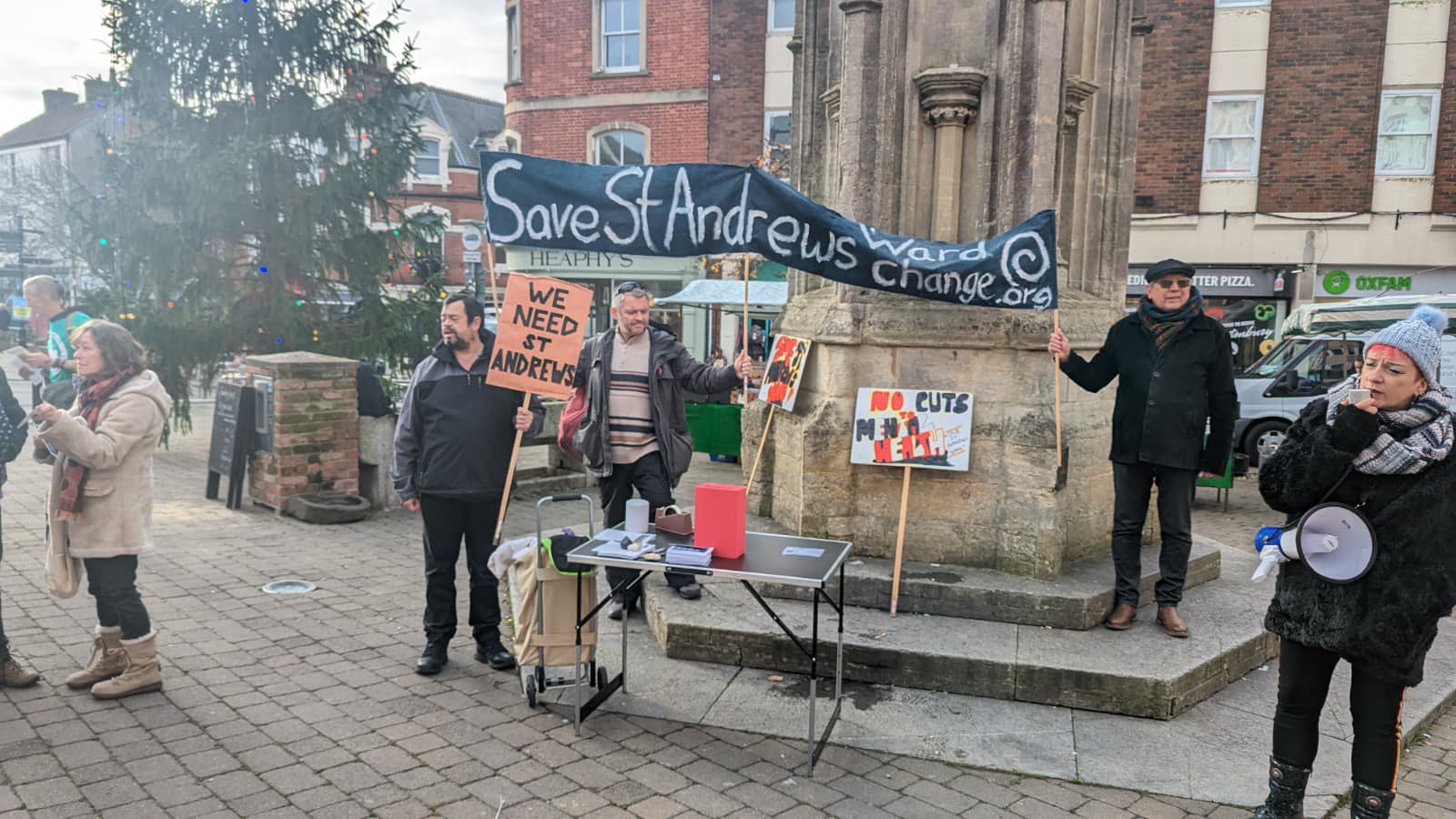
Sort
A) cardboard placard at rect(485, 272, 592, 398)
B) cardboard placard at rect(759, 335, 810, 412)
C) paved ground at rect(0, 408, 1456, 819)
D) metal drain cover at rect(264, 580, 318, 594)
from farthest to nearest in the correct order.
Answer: metal drain cover at rect(264, 580, 318, 594) < cardboard placard at rect(759, 335, 810, 412) < cardboard placard at rect(485, 272, 592, 398) < paved ground at rect(0, 408, 1456, 819)

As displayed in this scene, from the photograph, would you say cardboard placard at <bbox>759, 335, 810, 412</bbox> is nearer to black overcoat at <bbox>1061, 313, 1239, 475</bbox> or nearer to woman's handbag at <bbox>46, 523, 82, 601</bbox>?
black overcoat at <bbox>1061, 313, 1239, 475</bbox>

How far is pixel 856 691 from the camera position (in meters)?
4.81

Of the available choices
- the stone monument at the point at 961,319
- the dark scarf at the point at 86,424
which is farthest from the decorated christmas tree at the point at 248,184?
the stone monument at the point at 961,319

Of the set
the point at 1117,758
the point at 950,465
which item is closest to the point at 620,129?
the point at 950,465

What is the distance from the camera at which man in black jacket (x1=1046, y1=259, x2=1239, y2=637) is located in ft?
16.2

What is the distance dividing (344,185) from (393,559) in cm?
676

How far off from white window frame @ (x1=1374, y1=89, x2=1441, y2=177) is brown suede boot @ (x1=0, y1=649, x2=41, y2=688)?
71.6 ft

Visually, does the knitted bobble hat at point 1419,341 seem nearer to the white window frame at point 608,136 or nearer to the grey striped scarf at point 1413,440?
the grey striped scarf at point 1413,440

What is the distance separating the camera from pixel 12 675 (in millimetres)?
4672

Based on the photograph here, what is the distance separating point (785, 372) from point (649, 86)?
63.7 feet

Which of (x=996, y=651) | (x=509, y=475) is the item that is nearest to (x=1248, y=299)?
(x=996, y=651)

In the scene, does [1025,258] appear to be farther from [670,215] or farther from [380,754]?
[380,754]

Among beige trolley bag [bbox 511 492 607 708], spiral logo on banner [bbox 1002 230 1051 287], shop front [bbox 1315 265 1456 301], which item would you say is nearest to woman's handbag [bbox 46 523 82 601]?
beige trolley bag [bbox 511 492 607 708]

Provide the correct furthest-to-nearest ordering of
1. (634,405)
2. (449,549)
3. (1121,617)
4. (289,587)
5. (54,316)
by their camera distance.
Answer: (54,316), (289,587), (634,405), (1121,617), (449,549)
